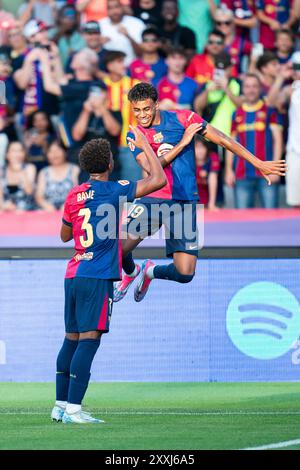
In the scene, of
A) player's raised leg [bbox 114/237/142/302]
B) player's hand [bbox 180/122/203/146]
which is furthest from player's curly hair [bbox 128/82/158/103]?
player's raised leg [bbox 114/237/142/302]

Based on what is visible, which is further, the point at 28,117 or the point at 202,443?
the point at 28,117

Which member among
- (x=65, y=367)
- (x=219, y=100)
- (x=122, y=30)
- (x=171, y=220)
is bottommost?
(x=65, y=367)

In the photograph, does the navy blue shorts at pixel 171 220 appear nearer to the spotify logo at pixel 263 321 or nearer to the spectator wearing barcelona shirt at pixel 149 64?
the spotify logo at pixel 263 321

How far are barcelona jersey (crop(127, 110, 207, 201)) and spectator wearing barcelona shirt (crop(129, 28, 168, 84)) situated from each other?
5234 mm

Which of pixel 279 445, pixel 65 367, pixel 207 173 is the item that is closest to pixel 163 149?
pixel 65 367

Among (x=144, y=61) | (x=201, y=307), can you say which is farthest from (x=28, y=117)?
(x=201, y=307)

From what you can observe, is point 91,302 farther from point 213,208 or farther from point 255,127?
point 255,127

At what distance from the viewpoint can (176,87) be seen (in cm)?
1427

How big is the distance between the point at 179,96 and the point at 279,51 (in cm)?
153

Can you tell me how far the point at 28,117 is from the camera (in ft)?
47.5

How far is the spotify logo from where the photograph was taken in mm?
10492

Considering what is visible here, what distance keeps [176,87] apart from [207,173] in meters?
1.21
